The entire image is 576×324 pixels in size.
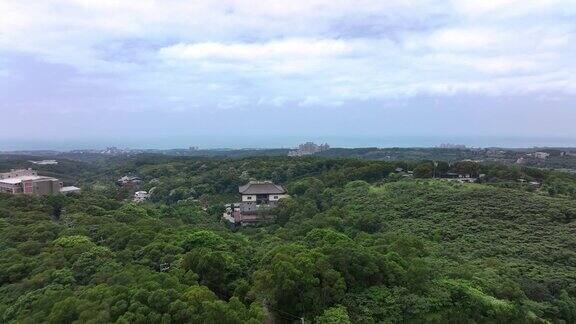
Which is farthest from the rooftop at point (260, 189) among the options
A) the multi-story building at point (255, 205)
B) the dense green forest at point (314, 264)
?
the dense green forest at point (314, 264)

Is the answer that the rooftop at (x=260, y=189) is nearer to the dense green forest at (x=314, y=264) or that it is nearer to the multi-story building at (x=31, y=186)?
the dense green forest at (x=314, y=264)

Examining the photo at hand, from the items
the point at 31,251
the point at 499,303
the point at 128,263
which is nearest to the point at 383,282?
the point at 499,303

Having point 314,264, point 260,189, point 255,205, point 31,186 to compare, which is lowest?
point 255,205

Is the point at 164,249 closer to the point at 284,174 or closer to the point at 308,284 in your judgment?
the point at 308,284

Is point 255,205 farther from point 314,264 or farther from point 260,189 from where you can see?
point 314,264

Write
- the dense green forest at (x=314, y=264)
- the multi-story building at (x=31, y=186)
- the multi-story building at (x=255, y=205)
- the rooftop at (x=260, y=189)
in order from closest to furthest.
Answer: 1. the dense green forest at (x=314, y=264)
2. the multi-story building at (x=255, y=205)
3. the rooftop at (x=260, y=189)
4. the multi-story building at (x=31, y=186)

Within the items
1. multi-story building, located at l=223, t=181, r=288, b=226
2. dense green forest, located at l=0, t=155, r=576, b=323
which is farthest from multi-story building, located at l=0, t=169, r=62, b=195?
multi-story building, located at l=223, t=181, r=288, b=226

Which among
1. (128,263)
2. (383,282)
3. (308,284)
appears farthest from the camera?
(128,263)

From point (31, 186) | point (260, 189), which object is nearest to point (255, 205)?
point (260, 189)

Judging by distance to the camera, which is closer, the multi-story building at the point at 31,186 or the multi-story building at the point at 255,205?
the multi-story building at the point at 255,205
